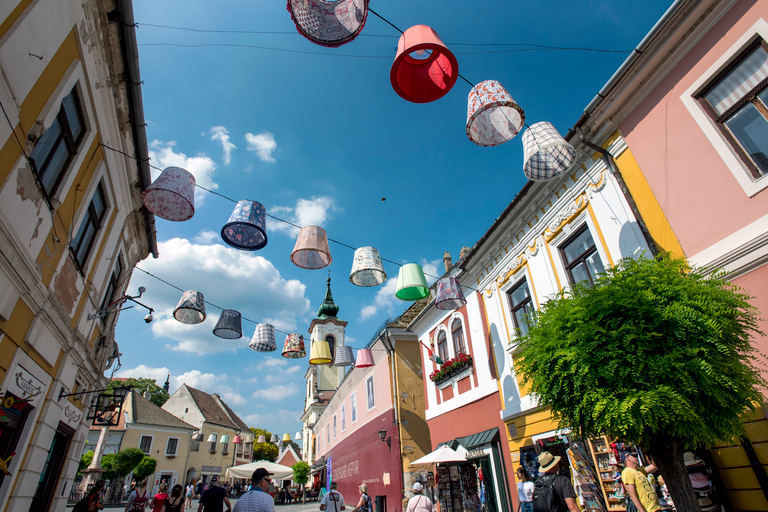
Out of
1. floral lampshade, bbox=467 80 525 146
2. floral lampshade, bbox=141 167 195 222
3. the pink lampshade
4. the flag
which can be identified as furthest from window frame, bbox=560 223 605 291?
the pink lampshade

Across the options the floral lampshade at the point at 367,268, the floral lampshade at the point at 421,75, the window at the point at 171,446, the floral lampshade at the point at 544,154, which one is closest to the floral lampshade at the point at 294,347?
the floral lampshade at the point at 367,268

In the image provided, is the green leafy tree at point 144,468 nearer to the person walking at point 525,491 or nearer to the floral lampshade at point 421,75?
the person walking at point 525,491

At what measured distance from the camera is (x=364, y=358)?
16234 mm

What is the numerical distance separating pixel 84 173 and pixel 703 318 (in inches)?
330

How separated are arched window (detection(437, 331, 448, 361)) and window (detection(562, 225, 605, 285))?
5.64 meters

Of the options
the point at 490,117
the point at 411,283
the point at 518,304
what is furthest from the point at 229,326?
the point at 490,117

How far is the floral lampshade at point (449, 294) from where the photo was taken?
974 centimetres

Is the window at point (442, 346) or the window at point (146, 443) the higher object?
the window at point (146, 443)

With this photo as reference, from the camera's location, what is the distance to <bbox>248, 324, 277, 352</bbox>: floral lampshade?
1045 centimetres

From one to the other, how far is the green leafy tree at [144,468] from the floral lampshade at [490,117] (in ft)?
112

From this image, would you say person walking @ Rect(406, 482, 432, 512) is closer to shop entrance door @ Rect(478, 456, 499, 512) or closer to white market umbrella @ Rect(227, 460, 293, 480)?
shop entrance door @ Rect(478, 456, 499, 512)

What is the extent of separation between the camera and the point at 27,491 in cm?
571

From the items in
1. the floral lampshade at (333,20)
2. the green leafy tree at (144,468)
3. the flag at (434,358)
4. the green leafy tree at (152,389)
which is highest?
the green leafy tree at (152,389)

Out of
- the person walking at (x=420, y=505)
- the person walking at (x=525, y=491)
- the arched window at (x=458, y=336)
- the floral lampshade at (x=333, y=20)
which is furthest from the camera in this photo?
the arched window at (x=458, y=336)
